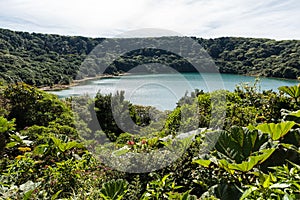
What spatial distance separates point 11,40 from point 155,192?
62.9 m

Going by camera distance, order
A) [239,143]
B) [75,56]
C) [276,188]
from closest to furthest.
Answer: [276,188] < [239,143] < [75,56]

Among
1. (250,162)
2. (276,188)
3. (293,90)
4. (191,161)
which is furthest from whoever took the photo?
(293,90)

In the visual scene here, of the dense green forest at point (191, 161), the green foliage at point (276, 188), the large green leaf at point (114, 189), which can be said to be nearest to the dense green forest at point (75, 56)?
the dense green forest at point (191, 161)

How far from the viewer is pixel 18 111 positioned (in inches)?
301

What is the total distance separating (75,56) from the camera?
5047 centimetres

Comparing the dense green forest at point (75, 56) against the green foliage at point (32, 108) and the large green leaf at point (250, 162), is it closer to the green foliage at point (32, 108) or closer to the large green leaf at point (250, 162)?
the green foliage at point (32, 108)

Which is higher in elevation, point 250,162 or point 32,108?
point 250,162

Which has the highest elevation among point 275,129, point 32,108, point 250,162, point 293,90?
point 293,90

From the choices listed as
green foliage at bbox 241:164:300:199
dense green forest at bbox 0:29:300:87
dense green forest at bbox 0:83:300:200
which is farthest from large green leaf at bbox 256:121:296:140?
dense green forest at bbox 0:29:300:87

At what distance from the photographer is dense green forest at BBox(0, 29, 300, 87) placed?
135 ft

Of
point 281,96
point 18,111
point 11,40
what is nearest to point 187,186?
point 281,96

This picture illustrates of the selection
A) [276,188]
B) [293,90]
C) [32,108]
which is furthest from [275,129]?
[32,108]

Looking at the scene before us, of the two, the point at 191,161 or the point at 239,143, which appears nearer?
the point at 239,143

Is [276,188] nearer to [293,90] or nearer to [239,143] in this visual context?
[239,143]
